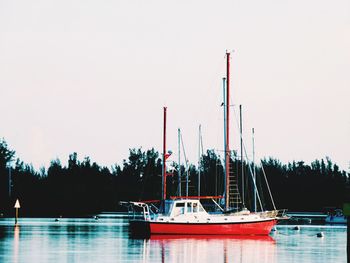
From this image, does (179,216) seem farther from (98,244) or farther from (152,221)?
(98,244)

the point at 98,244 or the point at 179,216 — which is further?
the point at 179,216

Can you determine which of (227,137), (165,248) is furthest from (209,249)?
(227,137)

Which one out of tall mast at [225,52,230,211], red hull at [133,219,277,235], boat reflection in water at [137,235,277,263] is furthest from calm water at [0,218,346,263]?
tall mast at [225,52,230,211]

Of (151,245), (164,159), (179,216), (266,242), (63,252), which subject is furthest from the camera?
(164,159)

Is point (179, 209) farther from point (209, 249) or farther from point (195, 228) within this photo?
point (209, 249)

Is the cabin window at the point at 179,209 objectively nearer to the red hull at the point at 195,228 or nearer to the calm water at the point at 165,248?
the red hull at the point at 195,228

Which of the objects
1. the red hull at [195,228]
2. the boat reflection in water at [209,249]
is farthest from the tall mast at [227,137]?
the boat reflection in water at [209,249]

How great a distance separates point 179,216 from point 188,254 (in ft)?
71.8

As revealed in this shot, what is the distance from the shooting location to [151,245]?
72750 mm

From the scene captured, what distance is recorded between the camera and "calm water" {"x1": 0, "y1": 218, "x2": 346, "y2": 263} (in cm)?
6016

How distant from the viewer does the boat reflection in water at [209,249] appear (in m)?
60.9

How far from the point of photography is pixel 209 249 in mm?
69062

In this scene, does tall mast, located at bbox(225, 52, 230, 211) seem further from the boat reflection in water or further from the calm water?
the calm water

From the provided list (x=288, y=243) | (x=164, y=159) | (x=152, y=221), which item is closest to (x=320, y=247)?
(x=288, y=243)
